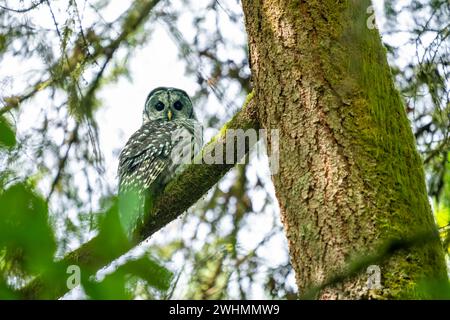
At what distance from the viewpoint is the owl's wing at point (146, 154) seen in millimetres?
4238

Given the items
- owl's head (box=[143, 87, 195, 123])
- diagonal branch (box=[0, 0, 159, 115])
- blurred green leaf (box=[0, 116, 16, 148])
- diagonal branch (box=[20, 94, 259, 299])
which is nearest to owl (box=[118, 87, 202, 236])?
owl's head (box=[143, 87, 195, 123])

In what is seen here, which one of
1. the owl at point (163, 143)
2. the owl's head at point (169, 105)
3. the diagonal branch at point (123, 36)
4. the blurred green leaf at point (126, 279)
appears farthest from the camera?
the owl's head at point (169, 105)

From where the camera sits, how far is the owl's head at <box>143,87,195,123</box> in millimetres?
5320

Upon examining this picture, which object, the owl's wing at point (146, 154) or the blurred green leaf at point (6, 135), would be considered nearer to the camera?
the blurred green leaf at point (6, 135)

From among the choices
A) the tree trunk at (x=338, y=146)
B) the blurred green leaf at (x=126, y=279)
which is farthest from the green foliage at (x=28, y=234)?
→ the tree trunk at (x=338, y=146)

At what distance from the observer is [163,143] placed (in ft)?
14.9

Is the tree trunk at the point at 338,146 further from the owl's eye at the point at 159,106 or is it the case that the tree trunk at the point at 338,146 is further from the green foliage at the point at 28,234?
the owl's eye at the point at 159,106

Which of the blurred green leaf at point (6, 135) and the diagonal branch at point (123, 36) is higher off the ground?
the diagonal branch at point (123, 36)

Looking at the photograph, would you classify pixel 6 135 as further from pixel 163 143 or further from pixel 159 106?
pixel 159 106

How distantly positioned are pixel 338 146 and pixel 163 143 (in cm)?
261

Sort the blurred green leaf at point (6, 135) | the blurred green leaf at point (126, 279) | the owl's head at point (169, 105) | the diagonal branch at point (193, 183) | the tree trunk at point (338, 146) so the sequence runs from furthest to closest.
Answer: the owl's head at point (169, 105) → the diagonal branch at point (193, 183) → the tree trunk at point (338, 146) → the blurred green leaf at point (6, 135) → the blurred green leaf at point (126, 279)

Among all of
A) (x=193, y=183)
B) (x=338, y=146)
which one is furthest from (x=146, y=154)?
(x=338, y=146)
